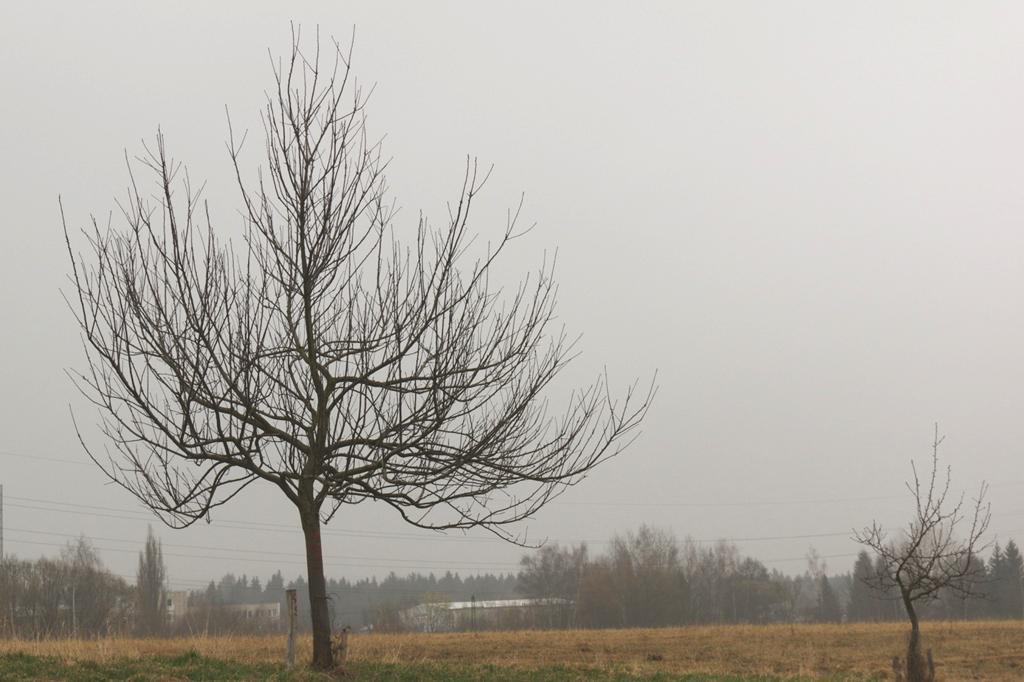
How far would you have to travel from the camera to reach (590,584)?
168 ft

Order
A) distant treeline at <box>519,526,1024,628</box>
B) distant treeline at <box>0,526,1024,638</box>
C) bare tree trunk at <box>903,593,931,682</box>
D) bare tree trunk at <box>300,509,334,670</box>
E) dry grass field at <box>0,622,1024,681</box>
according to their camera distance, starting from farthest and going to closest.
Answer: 1. distant treeline at <box>519,526,1024,628</box>
2. distant treeline at <box>0,526,1024,638</box>
3. dry grass field at <box>0,622,1024,681</box>
4. bare tree trunk at <box>300,509,334,670</box>
5. bare tree trunk at <box>903,593,931,682</box>

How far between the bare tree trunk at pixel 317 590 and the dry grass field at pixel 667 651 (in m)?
0.94

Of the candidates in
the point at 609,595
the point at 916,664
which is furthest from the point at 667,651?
the point at 609,595

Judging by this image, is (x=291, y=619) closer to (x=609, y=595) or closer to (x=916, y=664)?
(x=916, y=664)

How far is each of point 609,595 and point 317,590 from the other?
42.2m

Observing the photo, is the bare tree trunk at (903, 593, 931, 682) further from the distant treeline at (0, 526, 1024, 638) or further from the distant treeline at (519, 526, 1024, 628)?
the distant treeline at (519, 526, 1024, 628)

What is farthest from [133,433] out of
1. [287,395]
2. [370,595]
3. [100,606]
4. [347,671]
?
[370,595]

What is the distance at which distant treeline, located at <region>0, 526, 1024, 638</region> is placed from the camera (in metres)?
33.8

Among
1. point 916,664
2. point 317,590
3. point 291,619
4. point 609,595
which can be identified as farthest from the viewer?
point 609,595

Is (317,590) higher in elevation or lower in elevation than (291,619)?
higher

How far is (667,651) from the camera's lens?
18750mm

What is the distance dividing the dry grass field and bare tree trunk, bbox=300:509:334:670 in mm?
940

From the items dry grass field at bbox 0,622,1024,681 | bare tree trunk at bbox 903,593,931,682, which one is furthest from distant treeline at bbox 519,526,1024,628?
bare tree trunk at bbox 903,593,931,682

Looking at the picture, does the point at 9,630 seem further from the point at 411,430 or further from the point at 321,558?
the point at 411,430
